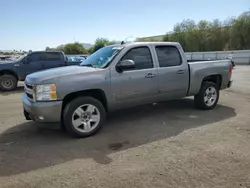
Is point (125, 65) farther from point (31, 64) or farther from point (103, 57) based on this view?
point (31, 64)

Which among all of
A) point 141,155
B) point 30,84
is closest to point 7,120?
point 30,84

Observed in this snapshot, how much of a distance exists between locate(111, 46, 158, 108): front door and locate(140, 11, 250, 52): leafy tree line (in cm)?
4074

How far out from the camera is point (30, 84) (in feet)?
15.2

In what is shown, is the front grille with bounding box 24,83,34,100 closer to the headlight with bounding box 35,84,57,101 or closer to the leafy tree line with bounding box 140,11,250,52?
the headlight with bounding box 35,84,57,101

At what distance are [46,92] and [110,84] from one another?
128 cm

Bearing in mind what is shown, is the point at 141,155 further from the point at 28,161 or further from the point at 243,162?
the point at 28,161

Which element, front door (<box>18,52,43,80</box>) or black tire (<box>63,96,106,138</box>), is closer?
black tire (<box>63,96,106,138</box>)

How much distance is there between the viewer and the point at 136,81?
527cm

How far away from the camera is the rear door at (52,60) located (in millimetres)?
12776

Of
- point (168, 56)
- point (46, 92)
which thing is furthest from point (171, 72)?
point (46, 92)

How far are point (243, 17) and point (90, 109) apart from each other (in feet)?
142

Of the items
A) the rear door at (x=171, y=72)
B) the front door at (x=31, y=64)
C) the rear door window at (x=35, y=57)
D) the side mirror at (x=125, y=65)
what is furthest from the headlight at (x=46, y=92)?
the rear door window at (x=35, y=57)

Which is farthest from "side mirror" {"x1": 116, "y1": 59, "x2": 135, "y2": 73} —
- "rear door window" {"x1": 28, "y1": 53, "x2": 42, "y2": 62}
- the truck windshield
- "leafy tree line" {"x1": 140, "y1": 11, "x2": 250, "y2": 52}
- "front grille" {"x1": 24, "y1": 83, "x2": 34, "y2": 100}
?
"leafy tree line" {"x1": 140, "y1": 11, "x2": 250, "y2": 52}

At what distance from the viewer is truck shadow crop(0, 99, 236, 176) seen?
386 centimetres
